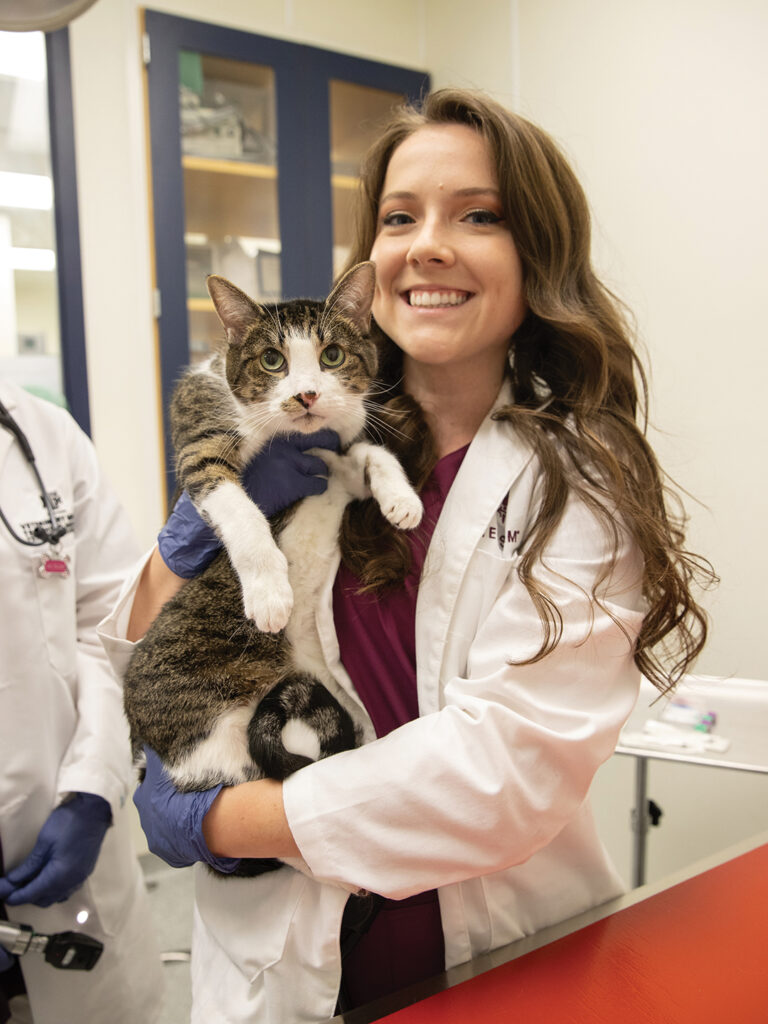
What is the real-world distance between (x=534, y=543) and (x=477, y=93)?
0.81 m

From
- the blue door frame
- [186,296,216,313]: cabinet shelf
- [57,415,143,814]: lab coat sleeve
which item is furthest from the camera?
[186,296,216,313]: cabinet shelf

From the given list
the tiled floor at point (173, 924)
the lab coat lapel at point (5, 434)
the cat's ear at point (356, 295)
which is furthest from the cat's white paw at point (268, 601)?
the tiled floor at point (173, 924)

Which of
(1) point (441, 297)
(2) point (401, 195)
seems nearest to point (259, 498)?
(1) point (441, 297)

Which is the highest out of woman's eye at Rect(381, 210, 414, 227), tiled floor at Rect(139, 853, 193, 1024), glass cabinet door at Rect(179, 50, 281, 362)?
glass cabinet door at Rect(179, 50, 281, 362)

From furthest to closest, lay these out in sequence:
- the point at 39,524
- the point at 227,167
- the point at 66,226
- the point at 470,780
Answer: the point at 227,167 < the point at 66,226 < the point at 39,524 < the point at 470,780

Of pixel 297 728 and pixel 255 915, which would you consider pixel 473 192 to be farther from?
pixel 255 915

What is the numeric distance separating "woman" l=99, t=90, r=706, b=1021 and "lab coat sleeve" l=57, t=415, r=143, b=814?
0.41 metres

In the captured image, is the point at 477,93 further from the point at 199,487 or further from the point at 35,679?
the point at 35,679

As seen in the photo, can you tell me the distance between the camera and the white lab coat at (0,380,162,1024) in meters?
1.54

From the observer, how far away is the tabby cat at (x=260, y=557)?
115 centimetres

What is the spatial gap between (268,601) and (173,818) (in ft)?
1.22

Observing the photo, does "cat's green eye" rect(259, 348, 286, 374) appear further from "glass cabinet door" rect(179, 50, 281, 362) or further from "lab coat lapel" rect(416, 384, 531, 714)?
"glass cabinet door" rect(179, 50, 281, 362)

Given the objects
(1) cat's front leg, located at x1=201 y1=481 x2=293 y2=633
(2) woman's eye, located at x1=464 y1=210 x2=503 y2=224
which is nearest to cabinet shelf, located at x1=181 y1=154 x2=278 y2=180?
(2) woman's eye, located at x1=464 y1=210 x2=503 y2=224

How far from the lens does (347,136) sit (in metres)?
3.27
